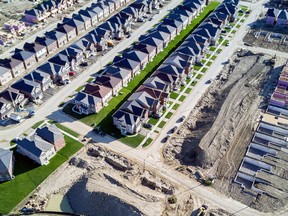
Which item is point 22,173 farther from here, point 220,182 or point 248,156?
point 248,156

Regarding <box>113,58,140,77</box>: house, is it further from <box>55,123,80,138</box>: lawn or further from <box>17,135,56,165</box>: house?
<box>17,135,56,165</box>: house

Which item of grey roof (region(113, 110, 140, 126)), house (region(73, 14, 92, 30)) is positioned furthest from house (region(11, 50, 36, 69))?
grey roof (region(113, 110, 140, 126))

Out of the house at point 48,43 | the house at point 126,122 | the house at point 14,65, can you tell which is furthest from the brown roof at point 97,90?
the house at point 48,43

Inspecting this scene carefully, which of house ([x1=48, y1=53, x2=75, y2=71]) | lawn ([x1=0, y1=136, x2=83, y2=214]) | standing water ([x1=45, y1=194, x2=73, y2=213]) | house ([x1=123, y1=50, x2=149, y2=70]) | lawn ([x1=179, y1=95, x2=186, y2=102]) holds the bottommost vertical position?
standing water ([x1=45, y1=194, x2=73, y2=213])

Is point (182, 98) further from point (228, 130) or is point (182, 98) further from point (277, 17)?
point (277, 17)

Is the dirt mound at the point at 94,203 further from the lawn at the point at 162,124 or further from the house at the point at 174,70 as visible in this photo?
the house at the point at 174,70

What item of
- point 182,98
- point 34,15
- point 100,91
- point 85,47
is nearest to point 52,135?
point 100,91

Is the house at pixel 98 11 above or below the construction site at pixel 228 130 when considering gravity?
above
